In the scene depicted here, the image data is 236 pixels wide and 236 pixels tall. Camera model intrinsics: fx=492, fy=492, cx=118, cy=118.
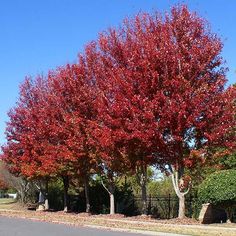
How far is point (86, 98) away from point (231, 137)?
334 inches


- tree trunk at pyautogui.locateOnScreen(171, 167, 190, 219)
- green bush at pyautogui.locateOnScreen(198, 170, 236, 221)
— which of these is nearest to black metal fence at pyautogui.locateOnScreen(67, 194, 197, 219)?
tree trunk at pyautogui.locateOnScreen(171, 167, 190, 219)

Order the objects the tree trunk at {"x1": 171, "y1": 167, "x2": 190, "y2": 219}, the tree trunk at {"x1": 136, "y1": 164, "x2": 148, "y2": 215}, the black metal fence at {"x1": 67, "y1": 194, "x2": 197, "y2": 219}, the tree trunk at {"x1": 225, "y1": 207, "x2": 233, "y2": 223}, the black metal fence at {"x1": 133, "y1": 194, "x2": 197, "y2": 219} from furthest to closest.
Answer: the black metal fence at {"x1": 133, "y1": 194, "x2": 197, "y2": 219}
the black metal fence at {"x1": 67, "y1": 194, "x2": 197, "y2": 219}
the tree trunk at {"x1": 136, "y1": 164, "x2": 148, "y2": 215}
the tree trunk at {"x1": 171, "y1": 167, "x2": 190, "y2": 219}
the tree trunk at {"x1": 225, "y1": 207, "x2": 233, "y2": 223}

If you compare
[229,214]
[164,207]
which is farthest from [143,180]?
[229,214]

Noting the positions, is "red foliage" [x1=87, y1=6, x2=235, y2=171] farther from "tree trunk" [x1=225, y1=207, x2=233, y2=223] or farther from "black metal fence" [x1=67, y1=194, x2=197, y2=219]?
"black metal fence" [x1=67, y1=194, x2=197, y2=219]

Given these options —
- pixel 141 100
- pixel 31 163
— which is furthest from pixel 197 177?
pixel 31 163

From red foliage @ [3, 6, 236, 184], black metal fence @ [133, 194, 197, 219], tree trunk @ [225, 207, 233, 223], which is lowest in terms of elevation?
tree trunk @ [225, 207, 233, 223]

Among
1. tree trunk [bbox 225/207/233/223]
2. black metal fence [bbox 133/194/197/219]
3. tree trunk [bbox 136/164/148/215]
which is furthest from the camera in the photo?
black metal fence [bbox 133/194/197/219]

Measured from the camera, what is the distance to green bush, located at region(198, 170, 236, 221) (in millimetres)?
19094

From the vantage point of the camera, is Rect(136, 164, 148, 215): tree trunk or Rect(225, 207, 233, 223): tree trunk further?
Rect(136, 164, 148, 215): tree trunk

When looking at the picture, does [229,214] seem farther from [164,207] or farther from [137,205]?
[137,205]

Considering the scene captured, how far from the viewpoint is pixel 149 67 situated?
2109 centimetres

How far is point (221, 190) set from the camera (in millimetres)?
19266

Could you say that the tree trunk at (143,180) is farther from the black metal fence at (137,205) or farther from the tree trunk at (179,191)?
the tree trunk at (179,191)

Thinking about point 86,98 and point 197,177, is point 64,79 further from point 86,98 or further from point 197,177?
point 197,177
